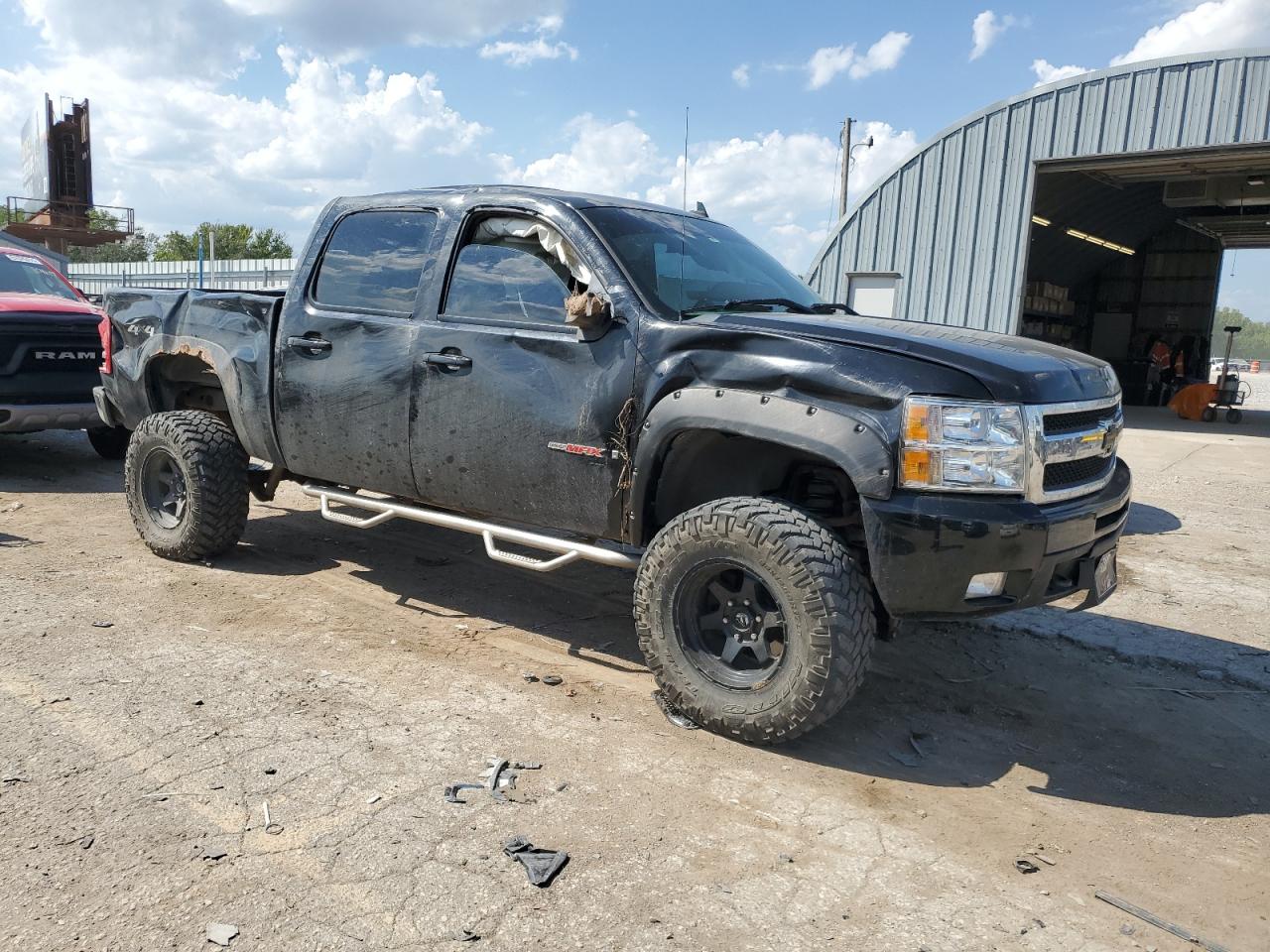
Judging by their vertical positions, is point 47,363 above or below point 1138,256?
below

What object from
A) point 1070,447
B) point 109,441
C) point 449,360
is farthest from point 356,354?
point 109,441

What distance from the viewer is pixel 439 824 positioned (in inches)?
112

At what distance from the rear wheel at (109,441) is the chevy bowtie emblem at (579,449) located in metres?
6.74

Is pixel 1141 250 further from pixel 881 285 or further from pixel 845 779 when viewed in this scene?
pixel 845 779

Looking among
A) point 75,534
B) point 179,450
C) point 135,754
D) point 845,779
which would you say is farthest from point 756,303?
point 75,534

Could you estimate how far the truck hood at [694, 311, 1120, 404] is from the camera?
3129 mm

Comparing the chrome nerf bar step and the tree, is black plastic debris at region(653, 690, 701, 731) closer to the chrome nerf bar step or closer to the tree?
the chrome nerf bar step

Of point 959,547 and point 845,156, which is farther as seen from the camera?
point 845,156

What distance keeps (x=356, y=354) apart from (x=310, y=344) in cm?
35

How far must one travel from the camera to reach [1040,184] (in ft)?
60.8

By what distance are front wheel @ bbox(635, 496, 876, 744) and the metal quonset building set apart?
1297 centimetres

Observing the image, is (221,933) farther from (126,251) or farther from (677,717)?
(126,251)

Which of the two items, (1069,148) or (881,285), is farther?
(881,285)

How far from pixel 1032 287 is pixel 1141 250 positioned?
21.8 feet
